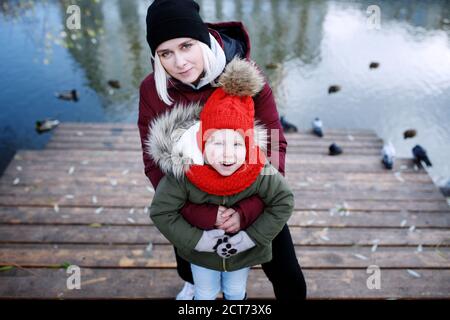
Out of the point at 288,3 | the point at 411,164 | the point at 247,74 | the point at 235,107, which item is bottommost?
the point at 411,164

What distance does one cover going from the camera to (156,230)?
3.73 meters

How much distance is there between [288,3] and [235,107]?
1628 cm

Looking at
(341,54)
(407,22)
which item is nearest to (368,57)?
(341,54)

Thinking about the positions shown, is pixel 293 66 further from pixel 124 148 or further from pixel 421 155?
pixel 124 148

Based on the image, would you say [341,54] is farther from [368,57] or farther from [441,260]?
[441,260]

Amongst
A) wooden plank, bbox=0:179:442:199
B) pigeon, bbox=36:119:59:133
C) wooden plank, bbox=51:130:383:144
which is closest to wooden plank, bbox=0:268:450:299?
wooden plank, bbox=0:179:442:199

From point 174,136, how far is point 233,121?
410 mm

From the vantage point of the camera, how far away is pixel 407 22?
13.5 m

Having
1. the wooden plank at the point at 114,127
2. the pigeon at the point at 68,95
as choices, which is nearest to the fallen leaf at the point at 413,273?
the wooden plank at the point at 114,127

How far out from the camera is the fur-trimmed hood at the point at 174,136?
210 centimetres

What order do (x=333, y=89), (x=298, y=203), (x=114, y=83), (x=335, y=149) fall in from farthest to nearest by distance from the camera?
(x=333, y=89)
(x=114, y=83)
(x=335, y=149)
(x=298, y=203)

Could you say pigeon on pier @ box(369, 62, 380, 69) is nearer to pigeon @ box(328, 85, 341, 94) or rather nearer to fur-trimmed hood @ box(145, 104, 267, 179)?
pigeon @ box(328, 85, 341, 94)

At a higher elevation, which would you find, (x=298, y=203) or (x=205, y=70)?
(x=205, y=70)

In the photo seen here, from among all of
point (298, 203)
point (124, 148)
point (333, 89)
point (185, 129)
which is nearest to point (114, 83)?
point (124, 148)
